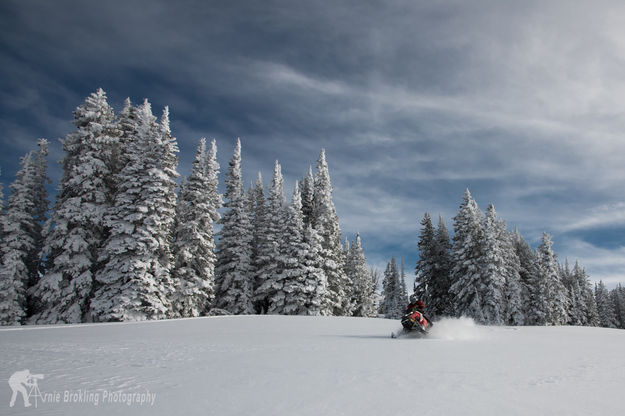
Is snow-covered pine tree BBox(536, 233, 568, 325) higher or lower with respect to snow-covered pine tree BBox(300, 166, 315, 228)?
lower

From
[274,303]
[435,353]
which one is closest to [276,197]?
[274,303]

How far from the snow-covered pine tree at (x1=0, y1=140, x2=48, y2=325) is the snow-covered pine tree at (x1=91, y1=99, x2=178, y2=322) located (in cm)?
674

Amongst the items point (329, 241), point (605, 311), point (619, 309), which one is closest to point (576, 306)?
point (605, 311)

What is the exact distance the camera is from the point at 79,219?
25359 mm

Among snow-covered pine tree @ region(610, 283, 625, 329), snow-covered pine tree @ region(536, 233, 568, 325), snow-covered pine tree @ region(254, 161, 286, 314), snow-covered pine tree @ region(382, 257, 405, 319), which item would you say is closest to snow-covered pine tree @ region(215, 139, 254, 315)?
snow-covered pine tree @ region(254, 161, 286, 314)

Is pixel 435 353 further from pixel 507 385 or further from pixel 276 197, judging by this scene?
pixel 276 197

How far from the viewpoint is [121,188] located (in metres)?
27.3

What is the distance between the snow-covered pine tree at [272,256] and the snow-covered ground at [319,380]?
26.6 metres

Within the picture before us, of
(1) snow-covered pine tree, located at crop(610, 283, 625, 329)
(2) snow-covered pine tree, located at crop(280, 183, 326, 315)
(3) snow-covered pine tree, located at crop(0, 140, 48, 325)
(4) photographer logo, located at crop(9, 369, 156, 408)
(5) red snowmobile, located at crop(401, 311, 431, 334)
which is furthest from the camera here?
(1) snow-covered pine tree, located at crop(610, 283, 625, 329)

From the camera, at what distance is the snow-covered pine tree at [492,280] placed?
125ft

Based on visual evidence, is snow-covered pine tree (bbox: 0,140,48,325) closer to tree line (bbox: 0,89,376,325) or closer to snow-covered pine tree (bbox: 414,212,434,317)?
tree line (bbox: 0,89,376,325)

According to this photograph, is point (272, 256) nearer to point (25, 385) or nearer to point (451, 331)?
point (451, 331)

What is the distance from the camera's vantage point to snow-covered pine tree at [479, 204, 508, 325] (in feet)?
125

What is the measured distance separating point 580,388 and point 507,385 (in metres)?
0.99
